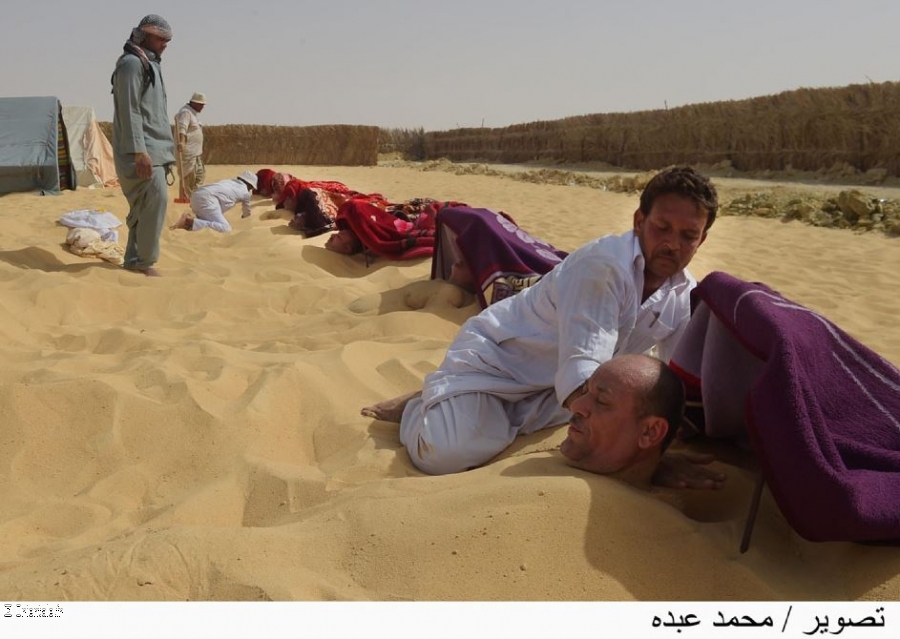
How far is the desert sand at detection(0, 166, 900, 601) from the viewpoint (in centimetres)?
163

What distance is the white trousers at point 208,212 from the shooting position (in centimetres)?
811

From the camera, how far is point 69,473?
8.04ft

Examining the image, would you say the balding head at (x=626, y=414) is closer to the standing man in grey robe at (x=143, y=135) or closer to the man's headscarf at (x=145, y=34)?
the standing man in grey robe at (x=143, y=135)

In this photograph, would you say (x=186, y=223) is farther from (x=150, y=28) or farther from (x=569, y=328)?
(x=569, y=328)

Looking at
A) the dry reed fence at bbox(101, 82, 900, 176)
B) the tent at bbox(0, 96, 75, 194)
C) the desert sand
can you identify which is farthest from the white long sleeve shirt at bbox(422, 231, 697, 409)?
the dry reed fence at bbox(101, 82, 900, 176)

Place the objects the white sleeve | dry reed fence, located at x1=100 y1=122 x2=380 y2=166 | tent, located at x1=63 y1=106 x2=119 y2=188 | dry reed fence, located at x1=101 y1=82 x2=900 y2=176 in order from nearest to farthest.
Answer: the white sleeve
tent, located at x1=63 y1=106 x2=119 y2=188
dry reed fence, located at x1=101 y1=82 x2=900 y2=176
dry reed fence, located at x1=100 y1=122 x2=380 y2=166

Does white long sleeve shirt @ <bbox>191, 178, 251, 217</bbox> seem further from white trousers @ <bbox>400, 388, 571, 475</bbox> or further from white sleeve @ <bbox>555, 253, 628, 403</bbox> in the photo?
white sleeve @ <bbox>555, 253, 628, 403</bbox>

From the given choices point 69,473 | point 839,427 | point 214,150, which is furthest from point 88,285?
point 214,150

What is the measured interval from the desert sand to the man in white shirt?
5187 mm

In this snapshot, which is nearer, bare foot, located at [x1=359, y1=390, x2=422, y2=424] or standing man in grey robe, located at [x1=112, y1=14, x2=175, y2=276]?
bare foot, located at [x1=359, y1=390, x2=422, y2=424]

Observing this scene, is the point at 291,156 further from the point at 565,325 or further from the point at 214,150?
the point at 565,325

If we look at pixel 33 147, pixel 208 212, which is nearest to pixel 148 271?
pixel 208 212

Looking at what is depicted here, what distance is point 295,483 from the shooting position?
2305mm

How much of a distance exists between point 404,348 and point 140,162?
2.92m
